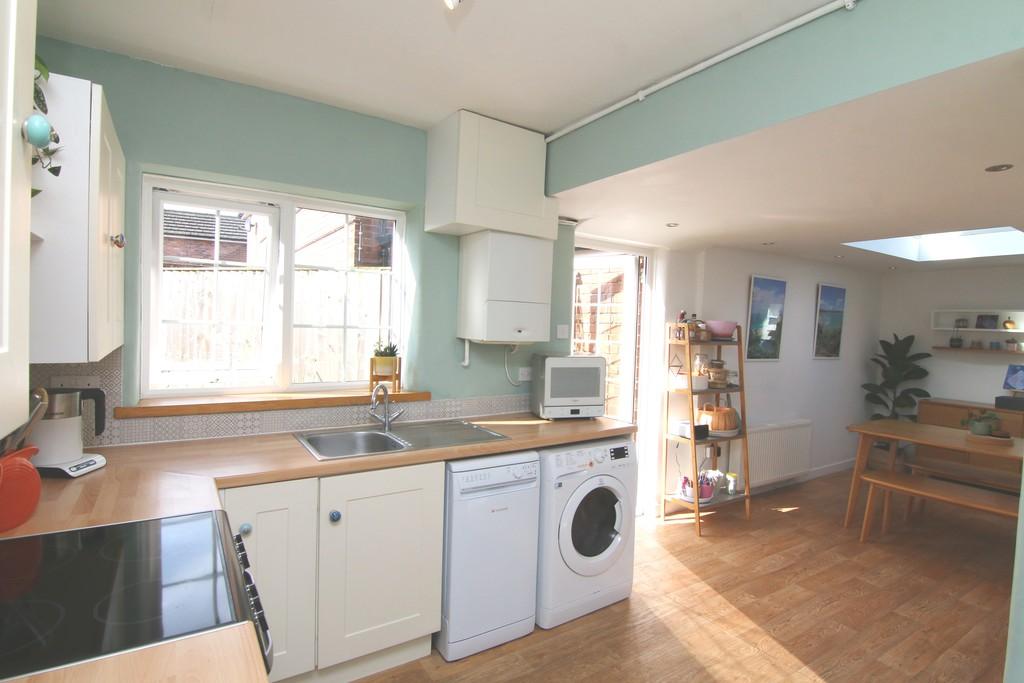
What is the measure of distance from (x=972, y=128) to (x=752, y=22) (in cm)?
83

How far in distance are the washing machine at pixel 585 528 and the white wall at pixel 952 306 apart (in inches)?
180

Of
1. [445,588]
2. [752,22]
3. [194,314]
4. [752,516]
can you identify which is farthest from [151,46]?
[752,516]

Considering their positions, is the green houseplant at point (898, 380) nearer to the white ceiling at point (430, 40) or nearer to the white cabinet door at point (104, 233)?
the white ceiling at point (430, 40)

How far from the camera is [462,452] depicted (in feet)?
7.41

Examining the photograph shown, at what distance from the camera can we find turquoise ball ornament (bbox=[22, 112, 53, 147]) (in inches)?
27.2

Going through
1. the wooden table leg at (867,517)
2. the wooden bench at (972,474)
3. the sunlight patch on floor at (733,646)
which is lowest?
the sunlight patch on floor at (733,646)

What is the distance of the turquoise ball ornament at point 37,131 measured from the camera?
0.69 metres

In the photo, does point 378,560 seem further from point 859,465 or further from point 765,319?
point 765,319

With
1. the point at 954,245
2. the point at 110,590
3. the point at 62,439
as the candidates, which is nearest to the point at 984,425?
the point at 954,245

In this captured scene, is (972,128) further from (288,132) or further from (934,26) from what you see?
(288,132)

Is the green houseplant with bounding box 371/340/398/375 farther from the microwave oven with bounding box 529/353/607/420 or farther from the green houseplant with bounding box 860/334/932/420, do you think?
the green houseplant with bounding box 860/334/932/420

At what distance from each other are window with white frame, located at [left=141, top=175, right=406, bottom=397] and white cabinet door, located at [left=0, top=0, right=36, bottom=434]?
181 centimetres

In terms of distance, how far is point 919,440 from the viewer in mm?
3420

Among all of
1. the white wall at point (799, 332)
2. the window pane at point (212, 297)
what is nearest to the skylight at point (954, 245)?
the white wall at point (799, 332)
